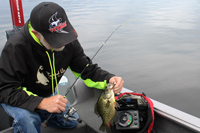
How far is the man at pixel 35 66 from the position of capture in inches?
63.9

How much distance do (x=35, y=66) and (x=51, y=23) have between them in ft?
1.54

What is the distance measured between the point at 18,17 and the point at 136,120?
2.82 meters

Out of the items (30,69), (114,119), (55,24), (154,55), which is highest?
(55,24)

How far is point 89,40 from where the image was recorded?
9328 millimetres

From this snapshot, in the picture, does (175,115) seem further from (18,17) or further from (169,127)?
(18,17)

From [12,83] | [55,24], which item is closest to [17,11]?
[55,24]

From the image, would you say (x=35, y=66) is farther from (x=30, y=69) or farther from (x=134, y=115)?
(x=134, y=115)

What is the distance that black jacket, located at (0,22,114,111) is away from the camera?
1.62 metres

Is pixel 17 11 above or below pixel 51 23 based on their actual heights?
below

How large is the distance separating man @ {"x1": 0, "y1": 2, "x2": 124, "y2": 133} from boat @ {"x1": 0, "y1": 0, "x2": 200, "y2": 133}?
41 cm

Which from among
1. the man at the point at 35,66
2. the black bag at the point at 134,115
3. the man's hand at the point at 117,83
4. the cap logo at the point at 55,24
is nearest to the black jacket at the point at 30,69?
the man at the point at 35,66

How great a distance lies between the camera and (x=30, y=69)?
1883 millimetres

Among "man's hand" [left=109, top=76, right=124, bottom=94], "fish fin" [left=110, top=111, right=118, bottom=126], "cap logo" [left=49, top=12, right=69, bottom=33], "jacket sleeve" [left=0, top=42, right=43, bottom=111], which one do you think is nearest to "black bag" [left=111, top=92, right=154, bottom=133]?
"fish fin" [left=110, top=111, right=118, bottom=126]

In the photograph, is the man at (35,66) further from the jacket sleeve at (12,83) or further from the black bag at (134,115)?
the black bag at (134,115)
